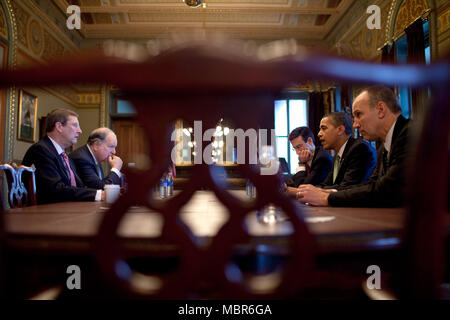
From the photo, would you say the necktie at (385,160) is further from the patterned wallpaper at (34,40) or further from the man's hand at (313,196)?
the patterned wallpaper at (34,40)

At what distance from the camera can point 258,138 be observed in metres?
0.45

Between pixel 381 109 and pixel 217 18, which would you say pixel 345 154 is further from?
pixel 217 18

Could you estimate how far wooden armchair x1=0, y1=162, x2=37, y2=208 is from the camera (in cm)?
166

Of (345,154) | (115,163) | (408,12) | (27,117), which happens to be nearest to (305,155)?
(345,154)

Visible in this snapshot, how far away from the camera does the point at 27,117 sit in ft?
17.6

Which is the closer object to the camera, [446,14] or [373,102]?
[373,102]

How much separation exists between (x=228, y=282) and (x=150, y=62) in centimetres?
32

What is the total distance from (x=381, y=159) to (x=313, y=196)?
1.64 feet

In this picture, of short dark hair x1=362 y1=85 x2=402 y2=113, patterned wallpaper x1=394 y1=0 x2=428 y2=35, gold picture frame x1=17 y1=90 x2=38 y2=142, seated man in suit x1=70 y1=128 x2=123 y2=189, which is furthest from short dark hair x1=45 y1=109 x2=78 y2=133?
patterned wallpaper x1=394 y1=0 x2=428 y2=35

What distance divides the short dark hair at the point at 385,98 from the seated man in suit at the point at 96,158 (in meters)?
2.00
